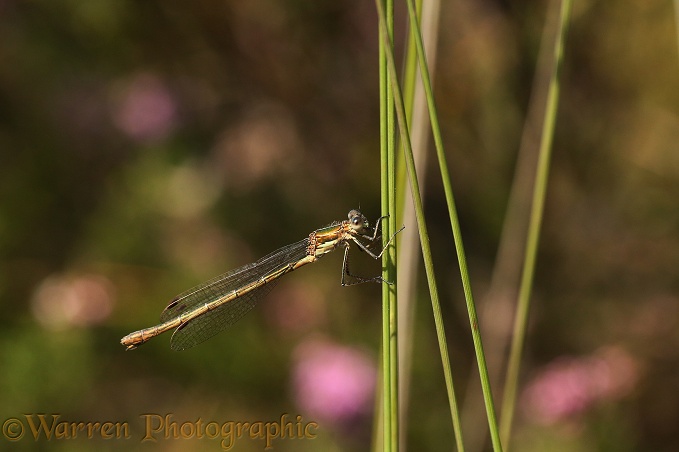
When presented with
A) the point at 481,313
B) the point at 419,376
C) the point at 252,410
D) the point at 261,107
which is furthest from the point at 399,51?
the point at 252,410

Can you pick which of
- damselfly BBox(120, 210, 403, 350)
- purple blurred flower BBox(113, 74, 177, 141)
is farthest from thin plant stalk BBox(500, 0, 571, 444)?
purple blurred flower BBox(113, 74, 177, 141)

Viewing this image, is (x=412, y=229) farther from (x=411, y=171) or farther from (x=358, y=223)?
(x=411, y=171)

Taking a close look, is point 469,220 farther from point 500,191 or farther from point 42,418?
point 42,418

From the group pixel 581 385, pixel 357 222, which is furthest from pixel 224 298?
pixel 581 385

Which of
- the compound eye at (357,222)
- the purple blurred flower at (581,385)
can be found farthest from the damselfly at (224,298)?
the purple blurred flower at (581,385)

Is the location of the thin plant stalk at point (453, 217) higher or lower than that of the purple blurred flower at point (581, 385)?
lower

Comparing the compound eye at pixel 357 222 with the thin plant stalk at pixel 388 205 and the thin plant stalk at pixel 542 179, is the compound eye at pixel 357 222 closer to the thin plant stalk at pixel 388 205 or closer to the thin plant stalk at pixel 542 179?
the thin plant stalk at pixel 542 179
